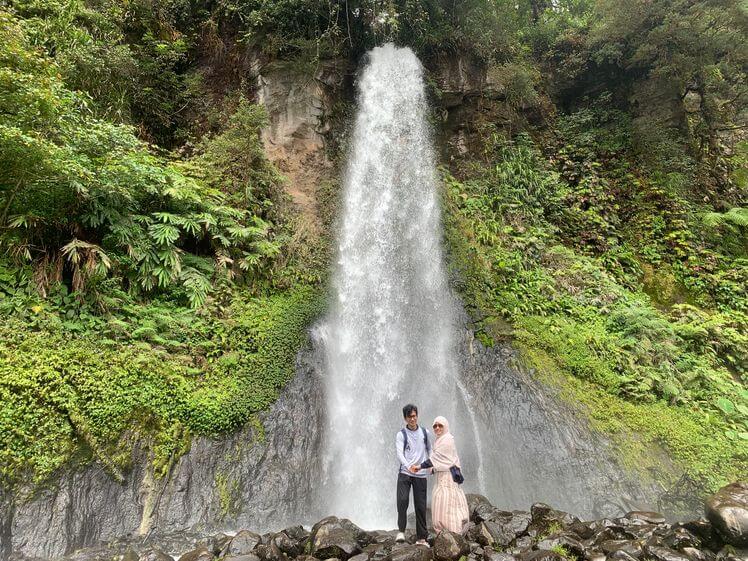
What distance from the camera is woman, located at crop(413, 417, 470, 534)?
183 inches

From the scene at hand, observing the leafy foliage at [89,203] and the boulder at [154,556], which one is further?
the leafy foliage at [89,203]

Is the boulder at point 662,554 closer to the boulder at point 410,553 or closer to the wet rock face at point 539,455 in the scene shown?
the wet rock face at point 539,455

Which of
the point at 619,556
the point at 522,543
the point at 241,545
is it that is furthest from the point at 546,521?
the point at 241,545

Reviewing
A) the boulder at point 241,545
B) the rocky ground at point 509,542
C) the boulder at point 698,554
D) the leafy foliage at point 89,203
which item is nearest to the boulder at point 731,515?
the rocky ground at point 509,542

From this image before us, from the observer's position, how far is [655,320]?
338 inches

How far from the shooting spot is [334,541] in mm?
4629

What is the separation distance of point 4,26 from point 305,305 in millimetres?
6691

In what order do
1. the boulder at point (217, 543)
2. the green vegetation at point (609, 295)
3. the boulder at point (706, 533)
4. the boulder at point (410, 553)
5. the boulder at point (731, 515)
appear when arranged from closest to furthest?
1. the boulder at point (410, 553)
2. the boulder at point (731, 515)
3. the boulder at point (706, 533)
4. the boulder at point (217, 543)
5. the green vegetation at point (609, 295)

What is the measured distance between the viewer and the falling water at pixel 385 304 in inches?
293

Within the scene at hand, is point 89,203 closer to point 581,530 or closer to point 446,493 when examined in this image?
point 446,493

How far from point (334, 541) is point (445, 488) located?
1438 millimetres

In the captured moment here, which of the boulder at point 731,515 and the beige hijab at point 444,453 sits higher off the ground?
the beige hijab at point 444,453

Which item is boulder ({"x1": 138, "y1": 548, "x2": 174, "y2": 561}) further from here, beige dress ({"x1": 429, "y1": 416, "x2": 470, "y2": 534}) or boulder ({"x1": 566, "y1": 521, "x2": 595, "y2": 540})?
boulder ({"x1": 566, "y1": 521, "x2": 595, "y2": 540})

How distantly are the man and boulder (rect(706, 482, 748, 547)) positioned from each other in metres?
3.26
